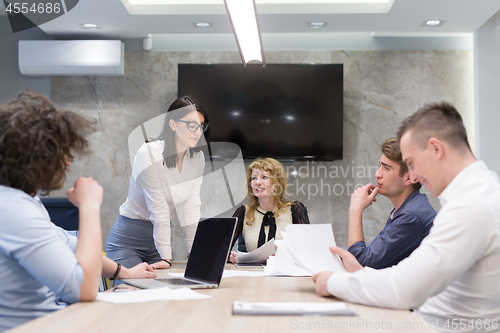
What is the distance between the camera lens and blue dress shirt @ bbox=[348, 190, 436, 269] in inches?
65.4

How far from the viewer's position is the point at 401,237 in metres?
1.66

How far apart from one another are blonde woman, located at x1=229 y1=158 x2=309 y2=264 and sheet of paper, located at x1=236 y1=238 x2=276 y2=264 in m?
0.65

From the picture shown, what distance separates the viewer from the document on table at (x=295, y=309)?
95 cm

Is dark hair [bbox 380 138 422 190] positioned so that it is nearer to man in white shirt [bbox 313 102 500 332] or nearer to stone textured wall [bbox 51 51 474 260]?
man in white shirt [bbox 313 102 500 332]

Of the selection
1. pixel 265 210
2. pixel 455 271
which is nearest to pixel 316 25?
pixel 265 210

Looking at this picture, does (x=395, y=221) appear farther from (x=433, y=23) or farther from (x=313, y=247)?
(x=433, y=23)

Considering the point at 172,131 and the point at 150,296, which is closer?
the point at 150,296

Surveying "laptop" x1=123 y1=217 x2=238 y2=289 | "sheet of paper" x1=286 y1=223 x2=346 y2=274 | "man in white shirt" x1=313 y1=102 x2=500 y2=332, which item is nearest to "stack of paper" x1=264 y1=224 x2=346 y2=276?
"sheet of paper" x1=286 y1=223 x2=346 y2=274

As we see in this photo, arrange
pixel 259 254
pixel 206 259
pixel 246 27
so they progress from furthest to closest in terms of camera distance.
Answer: pixel 259 254, pixel 246 27, pixel 206 259

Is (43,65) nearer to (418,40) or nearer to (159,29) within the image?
(159,29)

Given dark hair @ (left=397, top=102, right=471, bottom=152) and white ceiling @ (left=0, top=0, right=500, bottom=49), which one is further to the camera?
white ceiling @ (left=0, top=0, right=500, bottom=49)

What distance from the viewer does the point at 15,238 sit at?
0.97 meters

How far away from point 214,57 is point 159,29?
2.00ft

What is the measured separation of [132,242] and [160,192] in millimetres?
307
